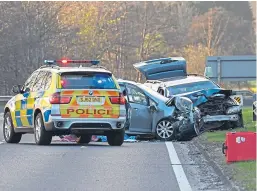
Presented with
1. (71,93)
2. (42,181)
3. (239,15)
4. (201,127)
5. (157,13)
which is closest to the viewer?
(42,181)

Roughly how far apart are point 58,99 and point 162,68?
26.5 feet

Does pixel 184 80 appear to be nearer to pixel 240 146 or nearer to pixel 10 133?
pixel 10 133

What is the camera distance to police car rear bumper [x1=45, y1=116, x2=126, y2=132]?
17.6 m

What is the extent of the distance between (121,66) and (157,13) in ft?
15.1

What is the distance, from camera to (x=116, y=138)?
60.6 ft

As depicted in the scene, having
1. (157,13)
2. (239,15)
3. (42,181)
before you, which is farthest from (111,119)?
(239,15)

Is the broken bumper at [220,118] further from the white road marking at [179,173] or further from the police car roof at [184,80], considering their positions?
the white road marking at [179,173]

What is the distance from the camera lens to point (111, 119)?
703 inches

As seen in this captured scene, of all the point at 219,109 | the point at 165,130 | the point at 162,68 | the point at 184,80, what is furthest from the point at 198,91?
the point at 162,68

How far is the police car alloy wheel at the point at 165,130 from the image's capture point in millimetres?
20641

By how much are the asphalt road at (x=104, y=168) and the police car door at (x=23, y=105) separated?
1.13 m

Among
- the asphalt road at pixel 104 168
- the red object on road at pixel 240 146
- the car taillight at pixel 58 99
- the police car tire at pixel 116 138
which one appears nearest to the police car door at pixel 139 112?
the police car tire at pixel 116 138

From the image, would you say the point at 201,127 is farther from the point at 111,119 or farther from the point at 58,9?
the point at 58,9

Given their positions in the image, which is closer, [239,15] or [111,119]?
[111,119]
